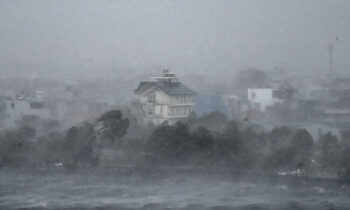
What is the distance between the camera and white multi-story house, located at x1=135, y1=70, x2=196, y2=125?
637cm

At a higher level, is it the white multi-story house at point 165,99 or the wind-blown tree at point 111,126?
the white multi-story house at point 165,99

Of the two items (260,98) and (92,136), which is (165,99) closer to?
(92,136)

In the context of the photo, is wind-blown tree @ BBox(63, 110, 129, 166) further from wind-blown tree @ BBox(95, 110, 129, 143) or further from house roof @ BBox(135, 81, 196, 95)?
house roof @ BBox(135, 81, 196, 95)

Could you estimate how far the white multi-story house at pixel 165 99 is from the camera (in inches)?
251

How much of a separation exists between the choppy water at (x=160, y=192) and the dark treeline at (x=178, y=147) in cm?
49

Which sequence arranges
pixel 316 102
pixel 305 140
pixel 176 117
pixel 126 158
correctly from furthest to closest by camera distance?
pixel 316 102 → pixel 176 117 → pixel 305 140 → pixel 126 158

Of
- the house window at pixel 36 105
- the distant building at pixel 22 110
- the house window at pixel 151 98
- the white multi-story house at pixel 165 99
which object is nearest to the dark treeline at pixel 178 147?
the white multi-story house at pixel 165 99

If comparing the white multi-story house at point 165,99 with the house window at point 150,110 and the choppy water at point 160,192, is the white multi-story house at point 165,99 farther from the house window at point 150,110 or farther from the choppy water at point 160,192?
the choppy water at point 160,192

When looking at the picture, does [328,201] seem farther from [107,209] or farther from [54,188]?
[54,188]

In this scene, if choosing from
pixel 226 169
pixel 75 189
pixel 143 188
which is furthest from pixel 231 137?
pixel 75 189

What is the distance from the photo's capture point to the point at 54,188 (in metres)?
4.43

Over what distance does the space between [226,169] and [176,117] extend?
163 centimetres

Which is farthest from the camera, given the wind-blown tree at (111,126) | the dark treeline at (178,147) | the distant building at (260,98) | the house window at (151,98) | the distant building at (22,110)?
the distant building at (260,98)

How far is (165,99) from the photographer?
6.34 m
